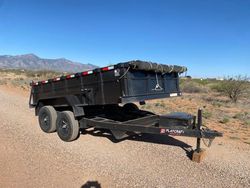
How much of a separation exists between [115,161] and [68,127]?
197 cm

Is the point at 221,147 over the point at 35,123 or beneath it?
beneath

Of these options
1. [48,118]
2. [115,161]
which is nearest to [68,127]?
[48,118]

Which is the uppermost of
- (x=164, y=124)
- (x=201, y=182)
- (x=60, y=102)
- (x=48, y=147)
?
(x=60, y=102)

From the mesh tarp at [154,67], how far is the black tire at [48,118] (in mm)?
3367

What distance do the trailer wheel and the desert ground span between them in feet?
0.60

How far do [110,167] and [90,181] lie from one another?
0.71 m

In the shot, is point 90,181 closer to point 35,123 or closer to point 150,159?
point 150,159

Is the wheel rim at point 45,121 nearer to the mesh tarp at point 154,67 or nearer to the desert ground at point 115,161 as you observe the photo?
the desert ground at point 115,161

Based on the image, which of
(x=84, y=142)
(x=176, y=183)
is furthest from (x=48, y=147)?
(x=176, y=183)

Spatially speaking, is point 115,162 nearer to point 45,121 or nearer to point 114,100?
point 114,100

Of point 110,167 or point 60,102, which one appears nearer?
point 110,167

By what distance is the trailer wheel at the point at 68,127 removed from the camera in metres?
7.23

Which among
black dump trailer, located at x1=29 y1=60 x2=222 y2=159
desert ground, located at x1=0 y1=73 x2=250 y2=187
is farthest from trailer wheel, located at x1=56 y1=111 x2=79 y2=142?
desert ground, located at x1=0 y1=73 x2=250 y2=187

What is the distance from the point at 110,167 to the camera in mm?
5629
